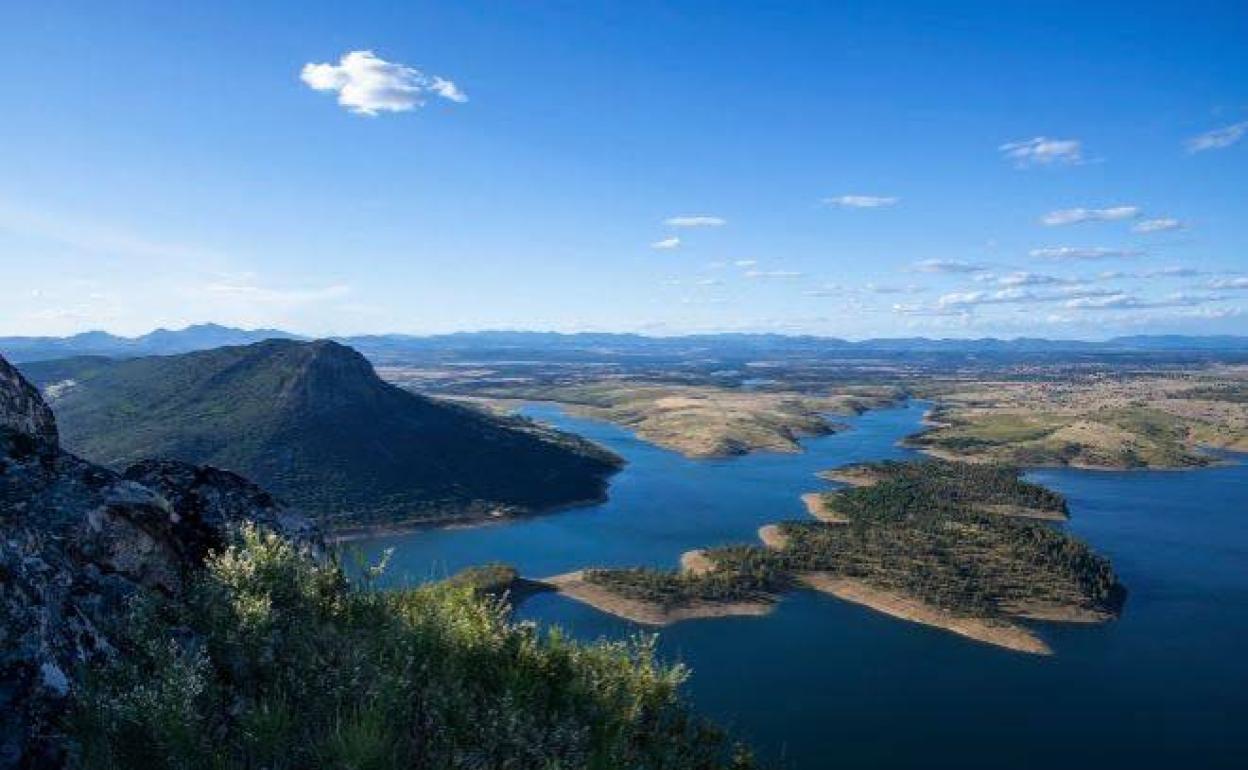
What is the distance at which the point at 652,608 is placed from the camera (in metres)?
92.3

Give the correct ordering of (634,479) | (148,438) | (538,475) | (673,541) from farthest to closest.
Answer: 1. (634,479)
2. (538,475)
3. (148,438)
4. (673,541)

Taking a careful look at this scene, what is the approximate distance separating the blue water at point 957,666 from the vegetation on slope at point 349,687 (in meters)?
20.5

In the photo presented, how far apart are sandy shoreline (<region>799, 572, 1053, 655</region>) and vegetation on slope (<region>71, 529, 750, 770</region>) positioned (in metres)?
79.6

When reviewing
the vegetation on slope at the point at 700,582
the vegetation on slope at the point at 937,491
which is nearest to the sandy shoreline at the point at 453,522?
the vegetation on slope at the point at 700,582

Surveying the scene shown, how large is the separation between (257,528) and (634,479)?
163 m

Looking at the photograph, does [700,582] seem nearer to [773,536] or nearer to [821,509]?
[773,536]

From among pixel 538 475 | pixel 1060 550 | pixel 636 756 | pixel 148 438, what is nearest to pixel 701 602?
pixel 1060 550

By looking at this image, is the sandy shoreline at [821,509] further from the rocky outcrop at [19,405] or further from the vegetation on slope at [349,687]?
the rocky outcrop at [19,405]

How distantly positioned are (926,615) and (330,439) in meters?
113

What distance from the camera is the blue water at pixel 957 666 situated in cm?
6388

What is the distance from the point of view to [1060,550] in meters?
108

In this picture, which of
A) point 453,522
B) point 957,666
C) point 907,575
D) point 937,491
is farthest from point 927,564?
point 453,522

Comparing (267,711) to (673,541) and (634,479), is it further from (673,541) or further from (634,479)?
(634,479)

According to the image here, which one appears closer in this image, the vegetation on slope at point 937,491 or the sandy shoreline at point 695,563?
the sandy shoreline at point 695,563
